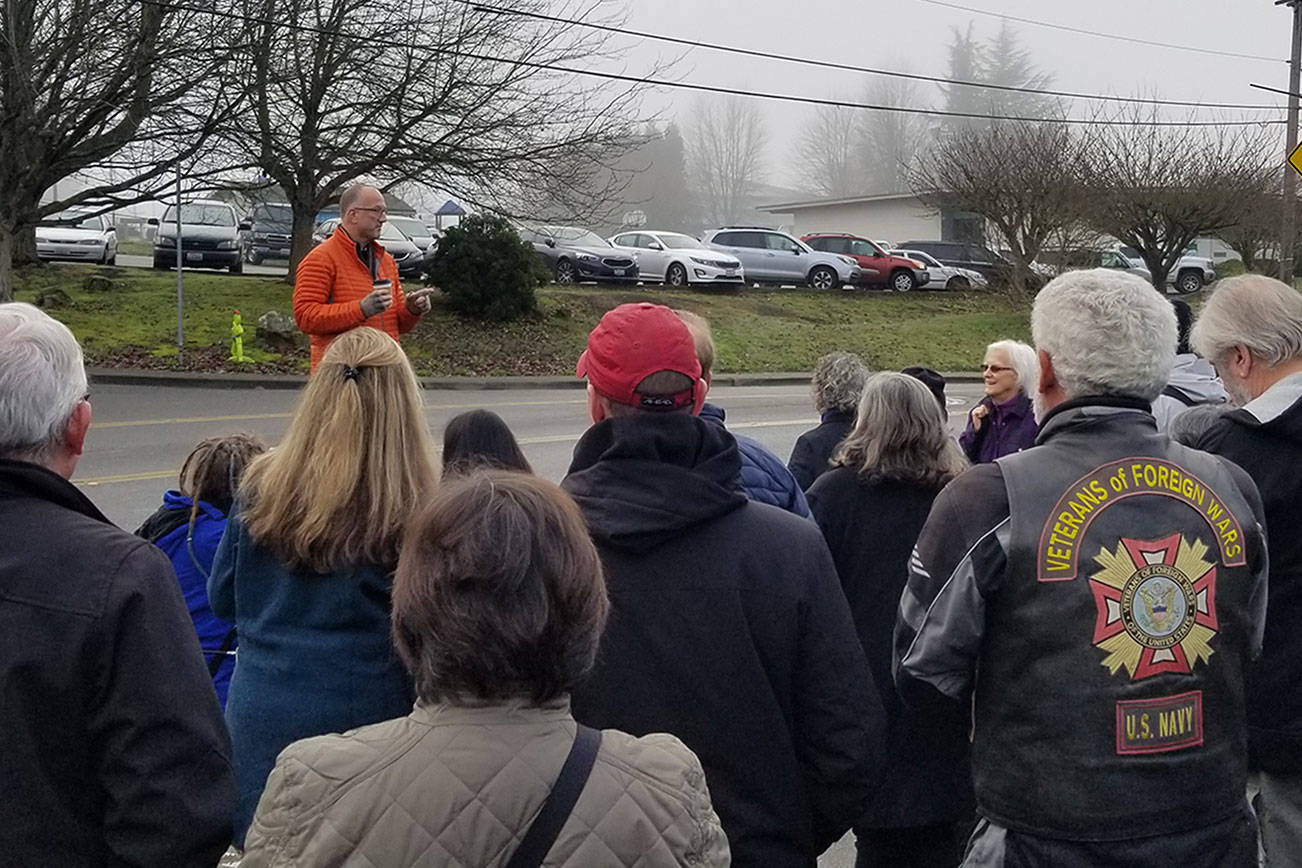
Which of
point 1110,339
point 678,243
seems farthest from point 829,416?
point 678,243

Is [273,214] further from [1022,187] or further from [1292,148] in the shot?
[1292,148]

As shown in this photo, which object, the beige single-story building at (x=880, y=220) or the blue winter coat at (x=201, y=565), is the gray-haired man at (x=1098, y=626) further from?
the beige single-story building at (x=880, y=220)

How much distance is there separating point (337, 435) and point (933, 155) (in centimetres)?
3207

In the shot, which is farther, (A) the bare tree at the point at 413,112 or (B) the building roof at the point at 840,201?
(B) the building roof at the point at 840,201

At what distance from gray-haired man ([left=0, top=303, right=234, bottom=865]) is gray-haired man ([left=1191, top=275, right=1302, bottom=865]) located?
2544 mm

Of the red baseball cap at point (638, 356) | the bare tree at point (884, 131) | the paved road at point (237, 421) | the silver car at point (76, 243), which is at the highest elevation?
the bare tree at point (884, 131)

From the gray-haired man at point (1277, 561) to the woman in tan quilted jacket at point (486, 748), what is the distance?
6.49ft

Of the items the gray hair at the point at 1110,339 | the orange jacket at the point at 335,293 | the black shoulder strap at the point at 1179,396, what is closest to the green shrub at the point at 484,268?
the orange jacket at the point at 335,293

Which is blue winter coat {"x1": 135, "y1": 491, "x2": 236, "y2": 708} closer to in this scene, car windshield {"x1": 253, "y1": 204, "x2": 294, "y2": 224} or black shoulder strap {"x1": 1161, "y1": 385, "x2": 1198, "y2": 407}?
black shoulder strap {"x1": 1161, "y1": 385, "x2": 1198, "y2": 407}

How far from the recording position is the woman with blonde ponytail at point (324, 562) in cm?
285

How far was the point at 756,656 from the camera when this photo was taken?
8.39ft

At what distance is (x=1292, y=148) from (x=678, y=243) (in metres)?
14.3

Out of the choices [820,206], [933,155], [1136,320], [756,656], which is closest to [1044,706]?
[756,656]

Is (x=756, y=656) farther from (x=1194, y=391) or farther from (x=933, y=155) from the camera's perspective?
(x=933, y=155)
